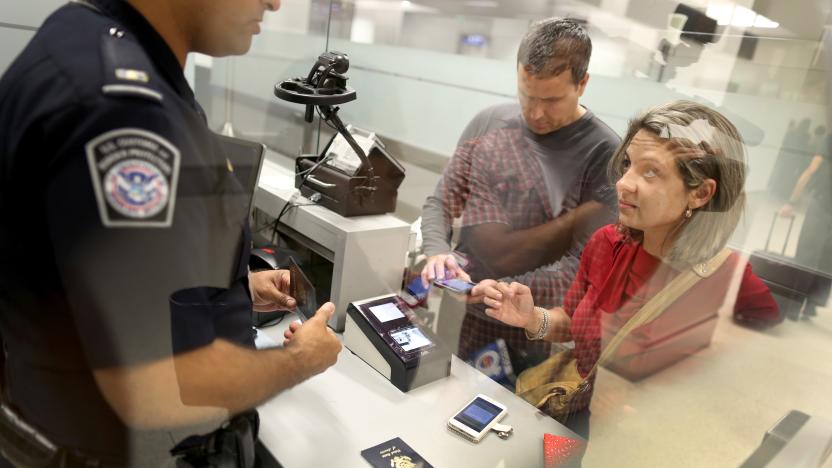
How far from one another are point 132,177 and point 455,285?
119 centimetres

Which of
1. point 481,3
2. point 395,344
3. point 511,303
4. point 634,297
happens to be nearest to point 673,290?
point 634,297

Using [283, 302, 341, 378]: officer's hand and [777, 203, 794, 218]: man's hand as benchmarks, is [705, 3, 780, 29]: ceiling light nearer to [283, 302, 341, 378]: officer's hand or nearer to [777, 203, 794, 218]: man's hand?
[777, 203, 794, 218]: man's hand

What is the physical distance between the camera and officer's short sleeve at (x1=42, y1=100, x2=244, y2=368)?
1.63 ft

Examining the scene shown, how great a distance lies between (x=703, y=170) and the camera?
96 centimetres

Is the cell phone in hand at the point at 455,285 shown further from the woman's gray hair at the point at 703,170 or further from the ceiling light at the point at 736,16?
the ceiling light at the point at 736,16

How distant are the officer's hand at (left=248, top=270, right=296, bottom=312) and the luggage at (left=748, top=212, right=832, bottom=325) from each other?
93 centimetres

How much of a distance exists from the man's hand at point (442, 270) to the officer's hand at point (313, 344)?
0.69 metres

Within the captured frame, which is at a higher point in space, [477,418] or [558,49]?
[558,49]

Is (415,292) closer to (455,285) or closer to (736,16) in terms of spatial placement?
(455,285)

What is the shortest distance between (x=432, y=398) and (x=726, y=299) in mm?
698

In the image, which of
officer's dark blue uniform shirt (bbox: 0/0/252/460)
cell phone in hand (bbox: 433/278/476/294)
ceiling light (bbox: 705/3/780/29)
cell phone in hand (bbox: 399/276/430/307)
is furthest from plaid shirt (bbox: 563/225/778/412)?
officer's dark blue uniform shirt (bbox: 0/0/252/460)

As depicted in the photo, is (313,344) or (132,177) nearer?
(132,177)

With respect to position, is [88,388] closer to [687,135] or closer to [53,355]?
[53,355]

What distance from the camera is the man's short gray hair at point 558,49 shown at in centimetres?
133
